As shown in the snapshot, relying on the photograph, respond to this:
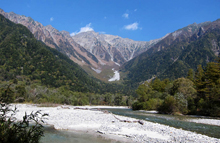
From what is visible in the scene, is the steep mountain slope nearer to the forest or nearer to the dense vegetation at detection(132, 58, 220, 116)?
the forest

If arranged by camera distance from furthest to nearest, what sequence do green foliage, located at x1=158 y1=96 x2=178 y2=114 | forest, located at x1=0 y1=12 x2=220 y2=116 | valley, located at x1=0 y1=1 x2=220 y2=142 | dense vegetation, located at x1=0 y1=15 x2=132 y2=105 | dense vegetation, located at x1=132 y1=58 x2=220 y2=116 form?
dense vegetation, located at x1=0 y1=15 x2=132 y2=105
forest, located at x1=0 y1=12 x2=220 y2=116
green foliage, located at x1=158 y1=96 x2=178 y2=114
dense vegetation, located at x1=132 y1=58 x2=220 y2=116
valley, located at x1=0 y1=1 x2=220 y2=142

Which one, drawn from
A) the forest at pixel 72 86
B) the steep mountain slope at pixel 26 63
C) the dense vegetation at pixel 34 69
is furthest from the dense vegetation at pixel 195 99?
the steep mountain slope at pixel 26 63

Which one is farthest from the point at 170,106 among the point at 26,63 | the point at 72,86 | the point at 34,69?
the point at 26,63

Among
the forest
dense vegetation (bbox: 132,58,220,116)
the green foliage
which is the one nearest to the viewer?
dense vegetation (bbox: 132,58,220,116)

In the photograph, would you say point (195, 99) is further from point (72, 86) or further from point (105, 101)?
point (72, 86)

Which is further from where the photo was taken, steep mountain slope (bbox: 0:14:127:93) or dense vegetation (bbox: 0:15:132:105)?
steep mountain slope (bbox: 0:14:127:93)

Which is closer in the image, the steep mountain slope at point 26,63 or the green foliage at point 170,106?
the green foliage at point 170,106

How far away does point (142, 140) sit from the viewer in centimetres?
1532

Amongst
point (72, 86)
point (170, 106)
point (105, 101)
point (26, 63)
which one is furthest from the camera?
point (72, 86)

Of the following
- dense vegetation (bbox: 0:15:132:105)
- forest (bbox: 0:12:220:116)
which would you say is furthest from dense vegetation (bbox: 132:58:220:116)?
dense vegetation (bbox: 0:15:132:105)

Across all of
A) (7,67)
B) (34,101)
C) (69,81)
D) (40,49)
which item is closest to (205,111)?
(34,101)

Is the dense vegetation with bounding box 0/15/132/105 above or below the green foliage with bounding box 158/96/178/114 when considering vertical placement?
above

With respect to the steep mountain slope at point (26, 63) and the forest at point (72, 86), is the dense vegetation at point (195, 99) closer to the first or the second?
the forest at point (72, 86)

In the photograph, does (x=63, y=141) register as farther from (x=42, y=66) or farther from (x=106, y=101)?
(x=42, y=66)
